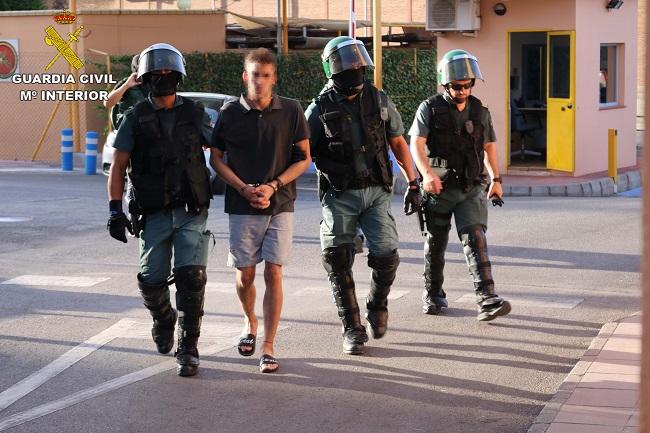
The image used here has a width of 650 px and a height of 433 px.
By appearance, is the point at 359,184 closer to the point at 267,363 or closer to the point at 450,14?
the point at 267,363

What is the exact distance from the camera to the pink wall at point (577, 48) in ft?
67.0

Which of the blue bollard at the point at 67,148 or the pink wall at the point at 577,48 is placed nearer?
the pink wall at the point at 577,48

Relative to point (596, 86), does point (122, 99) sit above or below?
below

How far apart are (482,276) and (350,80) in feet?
5.86

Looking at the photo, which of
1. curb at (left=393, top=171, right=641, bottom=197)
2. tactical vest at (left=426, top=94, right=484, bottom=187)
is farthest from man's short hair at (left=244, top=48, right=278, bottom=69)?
curb at (left=393, top=171, right=641, bottom=197)

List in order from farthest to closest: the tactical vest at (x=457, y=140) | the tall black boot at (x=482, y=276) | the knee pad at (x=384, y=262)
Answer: the tactical vest at (x=457, y=140), the tall black boot at (x=482, y=276), the knee pad at (x=384, y=262)

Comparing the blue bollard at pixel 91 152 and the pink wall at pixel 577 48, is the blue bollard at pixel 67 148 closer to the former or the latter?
the blue bollard at pixel 91 152

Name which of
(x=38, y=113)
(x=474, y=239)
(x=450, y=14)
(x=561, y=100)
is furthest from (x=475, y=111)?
(x=38, y=113)

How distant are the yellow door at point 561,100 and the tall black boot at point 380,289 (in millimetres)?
13249

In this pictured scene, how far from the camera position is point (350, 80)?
773 centimetres

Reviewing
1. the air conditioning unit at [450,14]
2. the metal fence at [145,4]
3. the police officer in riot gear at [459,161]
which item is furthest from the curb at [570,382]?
the metal fence at [145,4]

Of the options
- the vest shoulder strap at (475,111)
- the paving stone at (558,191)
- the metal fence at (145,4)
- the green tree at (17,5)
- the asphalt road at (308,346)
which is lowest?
the asphalt road at (308,346)

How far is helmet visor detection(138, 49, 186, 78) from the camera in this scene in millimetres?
7230

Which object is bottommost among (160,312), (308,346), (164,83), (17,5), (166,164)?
(308,346)
